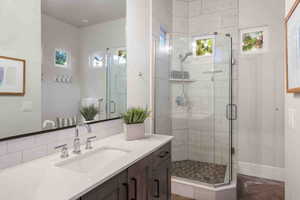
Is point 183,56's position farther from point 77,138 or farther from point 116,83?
point 77,138

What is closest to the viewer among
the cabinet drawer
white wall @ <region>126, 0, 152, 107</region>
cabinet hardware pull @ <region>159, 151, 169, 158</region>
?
the cabinet drawer

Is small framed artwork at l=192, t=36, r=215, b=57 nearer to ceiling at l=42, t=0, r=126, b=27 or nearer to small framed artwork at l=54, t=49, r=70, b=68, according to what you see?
ceiling at l=42, t=0, r=126, b=27

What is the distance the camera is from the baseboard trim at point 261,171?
257 centimetres

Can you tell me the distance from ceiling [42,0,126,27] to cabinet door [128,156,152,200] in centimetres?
129

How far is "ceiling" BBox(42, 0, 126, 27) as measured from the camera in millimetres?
1327

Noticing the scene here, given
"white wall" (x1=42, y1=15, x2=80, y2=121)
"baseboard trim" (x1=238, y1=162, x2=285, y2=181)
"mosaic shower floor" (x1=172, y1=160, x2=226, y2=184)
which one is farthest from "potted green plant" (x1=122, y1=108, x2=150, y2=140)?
"baseboard trim" (x1=238, y1=162, x2=285, y2=181)

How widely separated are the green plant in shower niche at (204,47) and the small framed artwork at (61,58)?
91.2 inches

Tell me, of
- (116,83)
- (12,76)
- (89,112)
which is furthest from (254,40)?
(12,76)

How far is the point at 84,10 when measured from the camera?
5.21ft

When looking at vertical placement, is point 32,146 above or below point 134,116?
below

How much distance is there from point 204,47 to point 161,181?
2.37 meters

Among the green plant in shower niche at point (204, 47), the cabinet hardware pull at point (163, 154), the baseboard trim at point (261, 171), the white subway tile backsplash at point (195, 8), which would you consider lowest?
the baseboard trim at point (261, 171)

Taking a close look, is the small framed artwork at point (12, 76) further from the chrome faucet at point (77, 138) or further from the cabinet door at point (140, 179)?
the cabinet door at point (140, 179)

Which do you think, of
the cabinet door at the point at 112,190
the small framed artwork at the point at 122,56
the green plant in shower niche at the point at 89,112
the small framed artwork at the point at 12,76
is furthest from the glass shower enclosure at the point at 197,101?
the small framed artwork at the point at 12,76
